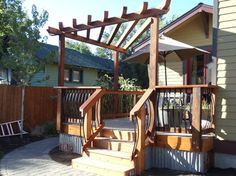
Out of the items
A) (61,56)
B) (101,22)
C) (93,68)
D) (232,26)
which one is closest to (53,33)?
(61,56)

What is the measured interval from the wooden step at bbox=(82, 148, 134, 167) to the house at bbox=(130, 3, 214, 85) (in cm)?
485

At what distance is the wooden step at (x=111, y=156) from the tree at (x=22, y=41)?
459cm

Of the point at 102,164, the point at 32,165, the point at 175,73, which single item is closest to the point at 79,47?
the point at 175,73

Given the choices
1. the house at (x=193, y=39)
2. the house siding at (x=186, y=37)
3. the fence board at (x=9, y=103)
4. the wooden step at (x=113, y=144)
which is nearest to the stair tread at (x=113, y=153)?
the wooden step at (x=113, y=144)

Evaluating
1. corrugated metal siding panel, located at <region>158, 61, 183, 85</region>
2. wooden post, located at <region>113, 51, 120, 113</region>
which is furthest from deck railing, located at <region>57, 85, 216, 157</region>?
corrugated metal siding panel, located at <region>158, 61, 183, 85</region>

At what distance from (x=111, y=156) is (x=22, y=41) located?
5.61m

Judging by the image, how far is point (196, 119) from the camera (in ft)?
20.5

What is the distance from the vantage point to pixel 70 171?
6.45m

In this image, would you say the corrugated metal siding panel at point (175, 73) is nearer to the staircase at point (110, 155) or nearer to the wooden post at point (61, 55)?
the wooden post at point (61, 55)

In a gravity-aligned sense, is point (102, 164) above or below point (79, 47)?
below

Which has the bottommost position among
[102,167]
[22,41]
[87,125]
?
[102,167]

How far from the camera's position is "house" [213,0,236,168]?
21.6 ft

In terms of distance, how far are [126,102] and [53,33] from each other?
392cm

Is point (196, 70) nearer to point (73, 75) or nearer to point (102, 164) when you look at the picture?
point (102, 164)
